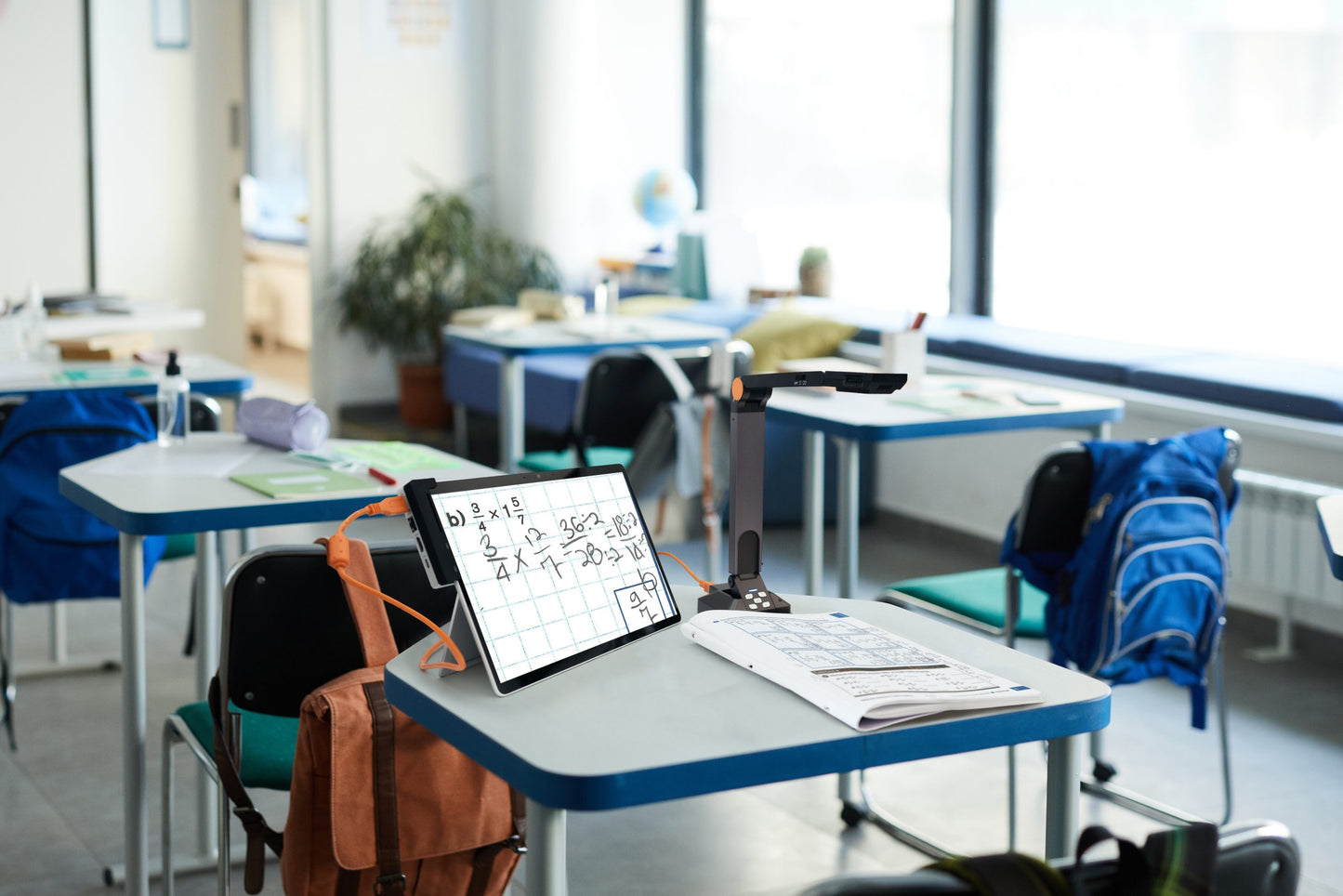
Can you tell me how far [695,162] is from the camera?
7.37m

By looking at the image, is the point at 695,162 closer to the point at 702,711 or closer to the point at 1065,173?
the point at 1065,173

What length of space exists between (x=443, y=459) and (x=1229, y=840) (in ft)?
6.33

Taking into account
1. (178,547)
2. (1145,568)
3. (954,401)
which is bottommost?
(178,547)

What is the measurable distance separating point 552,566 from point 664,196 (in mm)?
5349

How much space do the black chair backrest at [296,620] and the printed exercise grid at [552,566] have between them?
348 mm

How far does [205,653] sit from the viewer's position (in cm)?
266

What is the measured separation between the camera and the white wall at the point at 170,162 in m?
7.46

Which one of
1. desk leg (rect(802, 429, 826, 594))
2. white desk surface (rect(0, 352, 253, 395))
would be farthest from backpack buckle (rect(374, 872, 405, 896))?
white desk surface (rect(0, 352, 253, 395))

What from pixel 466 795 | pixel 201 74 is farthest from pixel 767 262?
pixel 466 795

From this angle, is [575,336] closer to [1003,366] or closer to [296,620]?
[1003,366]

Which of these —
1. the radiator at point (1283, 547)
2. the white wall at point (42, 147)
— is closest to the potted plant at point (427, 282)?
the white wall at point (42, 147)

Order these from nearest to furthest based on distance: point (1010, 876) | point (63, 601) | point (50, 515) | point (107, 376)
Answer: point (1010, 876) < point (50, 515) < point (107, 376) < point (63, 601)

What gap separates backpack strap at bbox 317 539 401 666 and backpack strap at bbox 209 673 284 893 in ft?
0.98

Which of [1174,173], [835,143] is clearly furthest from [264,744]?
[835,143]
